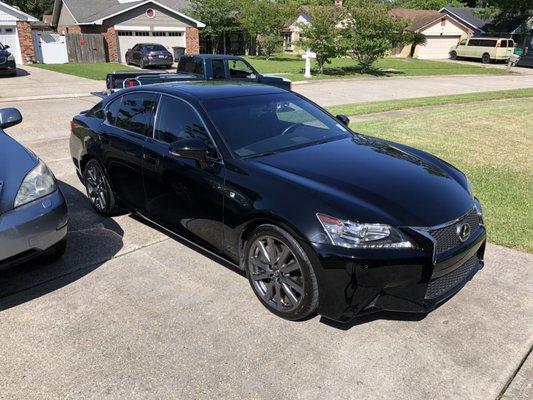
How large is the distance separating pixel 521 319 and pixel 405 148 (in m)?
1.86

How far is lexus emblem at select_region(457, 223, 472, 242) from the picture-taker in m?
3.24

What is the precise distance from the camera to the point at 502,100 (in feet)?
52.4

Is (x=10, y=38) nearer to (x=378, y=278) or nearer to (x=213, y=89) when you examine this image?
(x=213, y=89)

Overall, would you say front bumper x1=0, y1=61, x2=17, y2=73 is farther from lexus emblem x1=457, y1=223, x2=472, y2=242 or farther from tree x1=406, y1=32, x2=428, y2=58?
lexus emblem x1=457, y1=223, x2=472, y2=242

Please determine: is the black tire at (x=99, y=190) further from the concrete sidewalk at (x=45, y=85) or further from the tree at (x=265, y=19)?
the tree at (x=265, y=19)

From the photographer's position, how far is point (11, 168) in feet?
12.5

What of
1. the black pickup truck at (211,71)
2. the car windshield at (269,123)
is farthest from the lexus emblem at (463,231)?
the black pickup truck at (211,71)

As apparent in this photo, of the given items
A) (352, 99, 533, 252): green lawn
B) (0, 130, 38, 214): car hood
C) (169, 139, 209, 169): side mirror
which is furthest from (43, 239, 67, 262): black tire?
(352, 99, 533, 252): green lawn

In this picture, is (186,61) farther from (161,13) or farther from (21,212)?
(161,13)

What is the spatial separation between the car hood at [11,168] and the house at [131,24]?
31.3 meters

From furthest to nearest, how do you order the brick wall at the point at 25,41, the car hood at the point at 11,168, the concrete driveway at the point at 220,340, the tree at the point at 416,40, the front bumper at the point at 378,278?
the brick wall at the point at 25,41, the tree at the point at 416,40, the car hood at the point at 11,168, the front bumper at the point at 378,278, the concrete driveway at the point at 220,340

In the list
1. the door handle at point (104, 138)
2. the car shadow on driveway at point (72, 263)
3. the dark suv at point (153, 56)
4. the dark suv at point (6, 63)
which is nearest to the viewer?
the car shadow on driveway at point (72, 263)

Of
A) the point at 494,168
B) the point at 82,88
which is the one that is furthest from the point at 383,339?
the point at 82,88

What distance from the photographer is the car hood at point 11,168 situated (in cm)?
353
